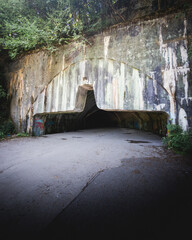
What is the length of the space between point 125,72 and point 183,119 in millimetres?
2762

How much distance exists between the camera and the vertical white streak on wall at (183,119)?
161 inches

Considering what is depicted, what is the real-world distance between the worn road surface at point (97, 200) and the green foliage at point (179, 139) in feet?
3.91

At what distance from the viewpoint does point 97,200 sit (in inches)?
65.3

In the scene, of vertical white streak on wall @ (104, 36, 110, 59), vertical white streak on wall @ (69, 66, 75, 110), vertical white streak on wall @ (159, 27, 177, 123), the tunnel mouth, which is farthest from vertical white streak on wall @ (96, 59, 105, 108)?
the tunnel mouth

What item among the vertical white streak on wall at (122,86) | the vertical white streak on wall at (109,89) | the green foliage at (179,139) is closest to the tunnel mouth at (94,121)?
the green foliage at (179,139)

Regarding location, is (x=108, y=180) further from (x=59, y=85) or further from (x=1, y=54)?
(x=1, y=54)

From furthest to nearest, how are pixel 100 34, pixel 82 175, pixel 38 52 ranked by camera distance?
pixel 38 52, pixel 100 34, pixel 82 175

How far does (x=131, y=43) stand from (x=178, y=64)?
2025 mm

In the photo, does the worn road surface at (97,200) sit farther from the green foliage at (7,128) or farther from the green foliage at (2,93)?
the green foliage at (2,93)

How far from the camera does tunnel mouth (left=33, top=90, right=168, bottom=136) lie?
292 inches

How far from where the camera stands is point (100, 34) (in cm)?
566

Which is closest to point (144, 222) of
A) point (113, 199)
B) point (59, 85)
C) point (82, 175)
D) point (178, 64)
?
point (113, 199)

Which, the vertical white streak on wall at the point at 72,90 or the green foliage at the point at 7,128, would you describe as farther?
the green foliage at the point at 7,128

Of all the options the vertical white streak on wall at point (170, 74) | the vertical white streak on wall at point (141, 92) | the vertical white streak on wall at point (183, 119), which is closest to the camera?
the vertical white streak on wall at point (183, 119)
